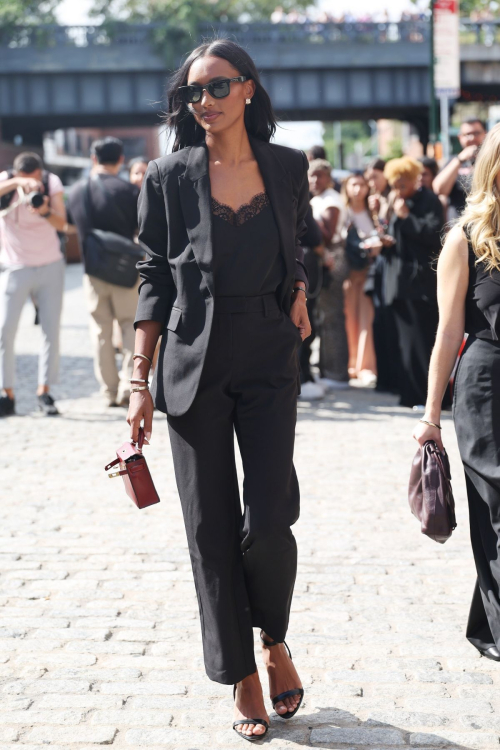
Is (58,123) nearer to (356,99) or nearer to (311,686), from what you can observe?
(356,99)

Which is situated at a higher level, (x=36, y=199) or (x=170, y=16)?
(x=36, y=199)

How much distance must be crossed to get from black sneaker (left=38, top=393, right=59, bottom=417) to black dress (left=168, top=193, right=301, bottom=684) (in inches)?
250

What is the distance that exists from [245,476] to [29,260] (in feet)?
21.1

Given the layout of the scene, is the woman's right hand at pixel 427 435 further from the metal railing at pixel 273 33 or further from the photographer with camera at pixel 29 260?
the metal railing at pixel 273 33

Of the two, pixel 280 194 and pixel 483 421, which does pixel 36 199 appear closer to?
pixel 280 194

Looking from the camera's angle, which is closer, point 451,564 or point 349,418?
point 451,564

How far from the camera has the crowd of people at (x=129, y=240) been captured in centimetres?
945

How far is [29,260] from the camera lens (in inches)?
372

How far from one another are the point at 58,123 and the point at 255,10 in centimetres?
2796

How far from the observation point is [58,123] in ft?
164

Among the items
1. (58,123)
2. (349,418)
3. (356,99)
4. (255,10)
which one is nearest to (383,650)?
(349,418)

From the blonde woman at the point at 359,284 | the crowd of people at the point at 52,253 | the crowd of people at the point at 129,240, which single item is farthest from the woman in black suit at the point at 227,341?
the blonde woman at the point at 359,284

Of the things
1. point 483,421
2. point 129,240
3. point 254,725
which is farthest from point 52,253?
point 254,725

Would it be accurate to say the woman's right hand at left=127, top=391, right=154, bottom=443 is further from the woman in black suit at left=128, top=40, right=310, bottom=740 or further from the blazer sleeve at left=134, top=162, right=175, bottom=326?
the blazer sleeve at left=134, top=162, right=175, bottom=326
